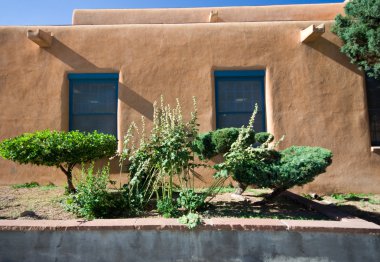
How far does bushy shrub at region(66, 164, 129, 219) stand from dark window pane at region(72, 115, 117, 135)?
297cm

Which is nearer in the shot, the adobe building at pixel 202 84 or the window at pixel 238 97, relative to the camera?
the adobe building at pixel 202 84

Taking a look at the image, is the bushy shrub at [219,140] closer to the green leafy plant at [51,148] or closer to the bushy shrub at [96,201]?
the bushy shrub at [96,201]

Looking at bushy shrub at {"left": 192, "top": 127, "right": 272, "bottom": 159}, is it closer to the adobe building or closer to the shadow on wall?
the adobe building

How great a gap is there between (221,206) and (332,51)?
485cm

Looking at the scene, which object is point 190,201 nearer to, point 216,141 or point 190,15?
point 216,141

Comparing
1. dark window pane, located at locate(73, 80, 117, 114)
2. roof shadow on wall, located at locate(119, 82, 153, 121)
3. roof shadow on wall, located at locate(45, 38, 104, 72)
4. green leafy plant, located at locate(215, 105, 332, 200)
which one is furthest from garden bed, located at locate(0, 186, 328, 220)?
roof shadow on wall, located at locate(45, 38, 104, 72)

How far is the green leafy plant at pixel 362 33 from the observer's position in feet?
22.5

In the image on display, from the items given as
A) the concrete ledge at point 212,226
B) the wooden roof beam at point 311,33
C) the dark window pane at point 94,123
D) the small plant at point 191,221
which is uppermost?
the wooden roof beam at point 311,33

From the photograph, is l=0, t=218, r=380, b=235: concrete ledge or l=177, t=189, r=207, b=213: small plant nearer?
l=0, t=218, r=380, b=235: concrete ledge

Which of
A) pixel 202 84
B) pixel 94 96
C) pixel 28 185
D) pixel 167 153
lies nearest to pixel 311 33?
pixel 202 84

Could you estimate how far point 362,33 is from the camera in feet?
23.5

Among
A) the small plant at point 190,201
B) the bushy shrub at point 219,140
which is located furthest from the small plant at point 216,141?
the small plant at point 190,201

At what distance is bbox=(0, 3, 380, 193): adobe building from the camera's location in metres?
7.56

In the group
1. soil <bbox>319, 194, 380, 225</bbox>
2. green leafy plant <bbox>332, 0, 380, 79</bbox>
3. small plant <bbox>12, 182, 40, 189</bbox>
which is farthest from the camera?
small plant <bbox>12, 182, 40, 189</bbox>
